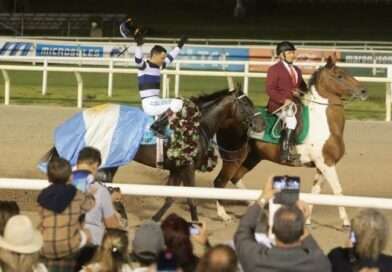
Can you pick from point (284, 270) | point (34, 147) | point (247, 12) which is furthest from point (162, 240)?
point (247, 12)

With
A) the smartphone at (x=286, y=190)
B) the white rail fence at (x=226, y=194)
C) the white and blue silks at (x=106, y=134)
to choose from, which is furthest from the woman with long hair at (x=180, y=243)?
the white and blue silks at (x=106, y=134)

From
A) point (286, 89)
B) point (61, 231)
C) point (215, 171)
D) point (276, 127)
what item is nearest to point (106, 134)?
point (276, 127)

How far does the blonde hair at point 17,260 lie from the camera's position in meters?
4.33

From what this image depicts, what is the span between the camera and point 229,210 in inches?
394

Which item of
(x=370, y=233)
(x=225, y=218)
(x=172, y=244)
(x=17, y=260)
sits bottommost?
(x=225, y=218)

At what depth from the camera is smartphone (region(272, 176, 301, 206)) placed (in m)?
4.45

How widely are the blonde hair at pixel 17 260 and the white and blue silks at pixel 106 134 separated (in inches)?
177

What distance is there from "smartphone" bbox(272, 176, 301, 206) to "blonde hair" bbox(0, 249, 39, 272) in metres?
1.21

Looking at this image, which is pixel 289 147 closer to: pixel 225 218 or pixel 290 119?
pixel 290 119

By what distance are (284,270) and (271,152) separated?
5.68 meters

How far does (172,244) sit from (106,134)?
Result: 4.73 metres

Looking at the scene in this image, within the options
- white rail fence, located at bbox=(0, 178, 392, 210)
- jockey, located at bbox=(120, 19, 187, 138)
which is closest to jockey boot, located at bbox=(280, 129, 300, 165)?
jockey, located at bbox=(120, 19, 187, 138)

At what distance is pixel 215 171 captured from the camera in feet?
39.8

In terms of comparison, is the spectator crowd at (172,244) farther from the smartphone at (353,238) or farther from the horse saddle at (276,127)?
the horse saddle at (276,127)
